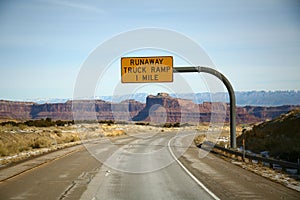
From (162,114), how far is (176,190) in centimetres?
15676

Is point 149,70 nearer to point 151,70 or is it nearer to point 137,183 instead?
point 151,70

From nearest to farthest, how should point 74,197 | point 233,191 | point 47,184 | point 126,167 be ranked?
point 74,197
point 233,191
point 47,184
point 126,167

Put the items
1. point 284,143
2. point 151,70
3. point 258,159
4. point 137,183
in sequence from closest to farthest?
point 137,183
point 258,159
point 151,70
point 284,143

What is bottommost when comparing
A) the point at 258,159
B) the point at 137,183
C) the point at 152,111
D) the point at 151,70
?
the point at 137,183

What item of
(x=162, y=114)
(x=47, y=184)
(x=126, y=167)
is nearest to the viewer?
(x=47, y=184)

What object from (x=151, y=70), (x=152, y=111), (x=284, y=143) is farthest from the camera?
(x=152, y=111)

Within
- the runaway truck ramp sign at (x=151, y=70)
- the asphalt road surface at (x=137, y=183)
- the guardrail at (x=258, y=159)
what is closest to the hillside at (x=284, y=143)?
the guardrail at (x=258, y=159)

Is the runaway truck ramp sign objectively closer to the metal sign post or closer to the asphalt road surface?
the metal sign post

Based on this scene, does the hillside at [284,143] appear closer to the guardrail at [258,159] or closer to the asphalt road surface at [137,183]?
the guardrail at [258,159]

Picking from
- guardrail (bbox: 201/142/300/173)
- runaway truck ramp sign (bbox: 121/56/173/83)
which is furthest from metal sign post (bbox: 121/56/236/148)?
guardrail (bbox: 201/142/300/173)

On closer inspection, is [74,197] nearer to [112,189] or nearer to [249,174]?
[112,189]

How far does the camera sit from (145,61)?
2458 centimetres

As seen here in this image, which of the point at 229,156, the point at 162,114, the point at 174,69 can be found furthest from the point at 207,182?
the point at 162,114

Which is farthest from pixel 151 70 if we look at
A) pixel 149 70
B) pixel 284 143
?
pixel 284 143
